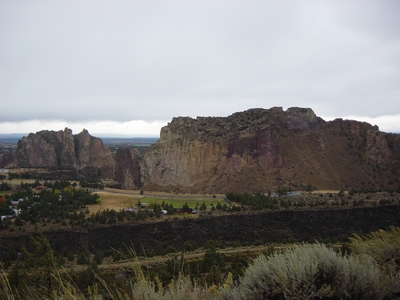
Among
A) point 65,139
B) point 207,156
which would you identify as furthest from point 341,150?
point 65,139

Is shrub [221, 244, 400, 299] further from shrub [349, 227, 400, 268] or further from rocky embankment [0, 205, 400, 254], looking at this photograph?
rocky embankment [0, 205, 400, 254]

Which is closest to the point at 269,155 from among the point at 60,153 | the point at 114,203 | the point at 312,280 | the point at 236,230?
the point at 236,230

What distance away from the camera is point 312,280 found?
6.03m

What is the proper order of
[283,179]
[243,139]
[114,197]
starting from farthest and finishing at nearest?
[243,139] → [283,179] → [114,197]

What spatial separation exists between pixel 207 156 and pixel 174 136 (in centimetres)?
831

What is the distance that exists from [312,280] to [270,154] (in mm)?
55047

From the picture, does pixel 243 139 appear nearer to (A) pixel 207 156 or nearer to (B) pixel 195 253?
(A) pixel 207 156

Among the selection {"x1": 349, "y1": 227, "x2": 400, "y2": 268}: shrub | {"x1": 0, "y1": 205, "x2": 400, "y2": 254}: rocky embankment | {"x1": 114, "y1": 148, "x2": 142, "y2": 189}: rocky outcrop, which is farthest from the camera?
{"x1": 114, "y1": 148, "x2": 142, "y2": 189}: rocky outcrop

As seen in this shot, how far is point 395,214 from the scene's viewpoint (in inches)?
1580

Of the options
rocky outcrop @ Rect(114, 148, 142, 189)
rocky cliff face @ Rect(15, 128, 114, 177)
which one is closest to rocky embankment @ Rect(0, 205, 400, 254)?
rocky outcrop @ Rect(114, 148, 142, 189)

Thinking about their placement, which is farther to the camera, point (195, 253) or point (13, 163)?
point (13, 163)

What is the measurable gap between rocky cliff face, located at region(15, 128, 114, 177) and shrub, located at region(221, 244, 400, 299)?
96814 millimetres

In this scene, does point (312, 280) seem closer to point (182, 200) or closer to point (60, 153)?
point (182, 200)

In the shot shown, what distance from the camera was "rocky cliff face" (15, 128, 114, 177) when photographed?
338 feet
